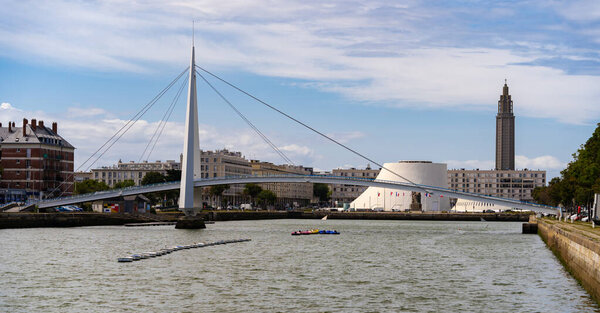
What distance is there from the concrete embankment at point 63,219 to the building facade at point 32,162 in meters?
16.5

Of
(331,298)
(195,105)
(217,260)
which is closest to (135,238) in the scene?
(195,105)

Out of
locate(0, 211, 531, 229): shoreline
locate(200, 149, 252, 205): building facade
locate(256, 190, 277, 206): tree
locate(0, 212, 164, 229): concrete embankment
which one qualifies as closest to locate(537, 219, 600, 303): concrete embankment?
locate(0, 212, 164, 229): concrete embankment

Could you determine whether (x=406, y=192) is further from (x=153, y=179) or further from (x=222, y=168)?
(x=153, y=179)

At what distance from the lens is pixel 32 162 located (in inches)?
3585

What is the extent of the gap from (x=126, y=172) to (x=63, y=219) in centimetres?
9649

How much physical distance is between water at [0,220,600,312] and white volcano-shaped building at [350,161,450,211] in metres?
93.9

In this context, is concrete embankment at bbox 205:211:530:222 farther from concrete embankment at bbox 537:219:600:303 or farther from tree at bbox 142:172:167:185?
concrete embankment at bbox 537:219:600:303

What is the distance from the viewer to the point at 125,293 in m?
25.5

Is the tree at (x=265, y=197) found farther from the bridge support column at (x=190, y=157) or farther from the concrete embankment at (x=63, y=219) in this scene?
the bridge support column at (x=190, y=157)

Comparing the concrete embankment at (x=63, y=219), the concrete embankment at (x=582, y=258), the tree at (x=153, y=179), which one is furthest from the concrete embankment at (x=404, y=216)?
the concrete embankment at (x=582, y=258)

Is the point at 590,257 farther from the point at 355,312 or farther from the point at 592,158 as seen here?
the point at 592,158

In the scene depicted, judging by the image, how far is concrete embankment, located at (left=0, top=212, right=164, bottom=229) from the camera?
2432 inches

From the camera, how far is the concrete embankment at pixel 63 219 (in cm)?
6178

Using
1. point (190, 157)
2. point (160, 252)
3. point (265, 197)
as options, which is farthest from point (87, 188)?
point (160, 252)
